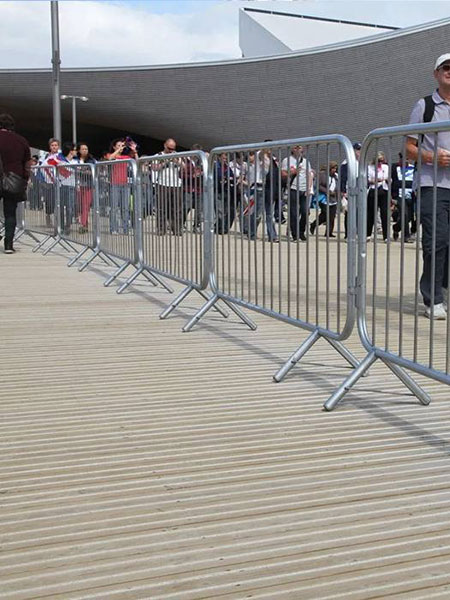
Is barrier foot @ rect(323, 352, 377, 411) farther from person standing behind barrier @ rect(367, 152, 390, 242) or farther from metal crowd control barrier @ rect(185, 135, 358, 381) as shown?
person standing behind barrier @ rect(367, 152, 390, 242)

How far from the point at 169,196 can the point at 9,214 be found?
5.78 metres

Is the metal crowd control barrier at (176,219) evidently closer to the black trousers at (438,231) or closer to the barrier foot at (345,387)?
the black trousers at (438,231)

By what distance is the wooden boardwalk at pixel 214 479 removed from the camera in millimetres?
2426

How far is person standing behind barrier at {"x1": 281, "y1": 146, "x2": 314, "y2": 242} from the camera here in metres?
5.35

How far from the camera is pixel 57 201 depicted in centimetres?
1259

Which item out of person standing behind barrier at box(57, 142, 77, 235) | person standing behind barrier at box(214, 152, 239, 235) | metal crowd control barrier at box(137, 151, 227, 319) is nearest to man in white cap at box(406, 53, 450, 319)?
person standing behind barrier at box(214, 152, 239, 235)

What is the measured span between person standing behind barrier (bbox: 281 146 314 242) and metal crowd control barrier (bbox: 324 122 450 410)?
42 centimetres

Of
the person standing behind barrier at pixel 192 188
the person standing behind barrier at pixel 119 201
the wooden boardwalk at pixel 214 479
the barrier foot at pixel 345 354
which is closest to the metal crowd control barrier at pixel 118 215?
the person standing behind barrier at pixel 119 201

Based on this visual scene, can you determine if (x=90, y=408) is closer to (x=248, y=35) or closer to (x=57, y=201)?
(x=57, y=201)

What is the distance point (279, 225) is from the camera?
18.1 feet

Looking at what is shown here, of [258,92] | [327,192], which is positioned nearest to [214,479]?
[327,192]

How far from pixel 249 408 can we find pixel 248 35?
66.0 metres

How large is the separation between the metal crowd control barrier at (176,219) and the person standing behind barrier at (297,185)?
100cm

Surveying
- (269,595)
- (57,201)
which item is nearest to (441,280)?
(269,595)
